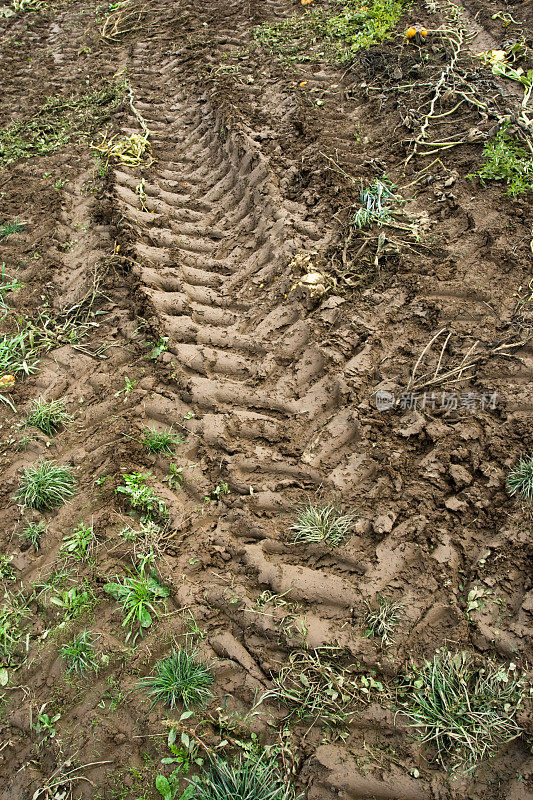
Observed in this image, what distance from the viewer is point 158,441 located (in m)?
3.06

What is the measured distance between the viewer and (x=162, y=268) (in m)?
3.96

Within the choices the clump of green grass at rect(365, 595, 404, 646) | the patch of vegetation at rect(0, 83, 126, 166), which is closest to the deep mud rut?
the clump of green grass at rect(365, 595, 404, 646)

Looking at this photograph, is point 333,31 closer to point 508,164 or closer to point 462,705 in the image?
point 508,164

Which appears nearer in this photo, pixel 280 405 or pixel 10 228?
pixel 280 405

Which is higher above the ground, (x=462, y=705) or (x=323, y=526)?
(x=323, y=526)

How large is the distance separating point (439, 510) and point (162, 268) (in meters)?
2.63

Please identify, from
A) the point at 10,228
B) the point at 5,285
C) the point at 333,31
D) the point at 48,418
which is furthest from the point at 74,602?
the point at 333,31

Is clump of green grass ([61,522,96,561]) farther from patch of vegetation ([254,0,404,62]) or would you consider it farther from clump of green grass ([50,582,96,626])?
patch of vegetation ([254,0,404,62])

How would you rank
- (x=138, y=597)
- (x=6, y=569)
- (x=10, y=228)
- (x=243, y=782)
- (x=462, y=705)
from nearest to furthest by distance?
(x=243, y=782) < (x=462, y=705) < (x=138, y=597) < (x=6, y=569) < (x=10, y=228)

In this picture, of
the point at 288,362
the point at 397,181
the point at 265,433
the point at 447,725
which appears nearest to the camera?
the point at 447,725

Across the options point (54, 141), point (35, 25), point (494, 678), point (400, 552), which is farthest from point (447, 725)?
point (35, 25)

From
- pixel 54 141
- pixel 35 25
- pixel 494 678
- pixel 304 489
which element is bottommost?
pixel 494 678

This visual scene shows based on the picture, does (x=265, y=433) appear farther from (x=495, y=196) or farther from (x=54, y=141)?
(x=54, y=141)

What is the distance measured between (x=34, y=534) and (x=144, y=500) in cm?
63
